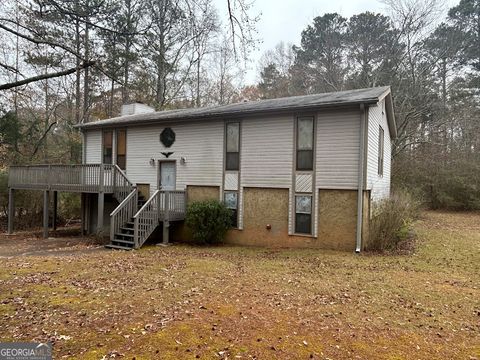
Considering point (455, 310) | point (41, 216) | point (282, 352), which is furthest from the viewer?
point (41, 216)

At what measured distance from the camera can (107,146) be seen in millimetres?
15000

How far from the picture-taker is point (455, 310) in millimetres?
5336

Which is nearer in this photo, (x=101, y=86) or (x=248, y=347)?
(x=248, y=347)

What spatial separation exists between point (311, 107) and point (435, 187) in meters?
16.8

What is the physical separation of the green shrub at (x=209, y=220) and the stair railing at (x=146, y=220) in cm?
123

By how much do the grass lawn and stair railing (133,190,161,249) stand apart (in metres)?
1.77

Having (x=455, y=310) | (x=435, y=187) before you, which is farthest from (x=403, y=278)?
(x=435, y=187)

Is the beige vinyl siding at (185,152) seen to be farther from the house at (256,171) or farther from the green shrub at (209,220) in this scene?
the green shrub at (209,220)

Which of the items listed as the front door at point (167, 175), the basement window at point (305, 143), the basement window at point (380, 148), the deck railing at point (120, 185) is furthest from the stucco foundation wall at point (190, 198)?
the basement window at point (380, 148)

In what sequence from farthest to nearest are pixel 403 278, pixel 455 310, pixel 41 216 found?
pixel 41 216
pixel 403 278
pixel 455 310

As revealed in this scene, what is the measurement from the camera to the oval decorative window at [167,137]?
13305 mm

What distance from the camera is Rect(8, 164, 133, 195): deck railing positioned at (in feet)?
41.5

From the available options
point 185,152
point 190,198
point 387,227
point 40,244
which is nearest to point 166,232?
point 190,198

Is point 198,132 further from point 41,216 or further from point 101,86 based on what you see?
point 101,86
